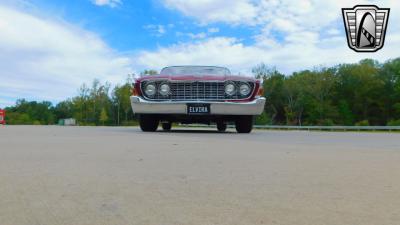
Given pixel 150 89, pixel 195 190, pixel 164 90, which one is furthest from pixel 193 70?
pixel 195 190

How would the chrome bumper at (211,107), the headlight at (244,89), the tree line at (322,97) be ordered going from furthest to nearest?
the tree line at (322,97) < the headlight at (244,89) < the chrome bumper at (211,107)

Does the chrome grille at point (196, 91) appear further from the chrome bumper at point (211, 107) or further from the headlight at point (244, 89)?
the chrome bumper at point (211, 107)

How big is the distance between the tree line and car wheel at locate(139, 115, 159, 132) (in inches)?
1693

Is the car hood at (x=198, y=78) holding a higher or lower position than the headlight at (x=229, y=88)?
higher

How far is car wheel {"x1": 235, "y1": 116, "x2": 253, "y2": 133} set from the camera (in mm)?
8573

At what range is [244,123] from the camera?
863 cm

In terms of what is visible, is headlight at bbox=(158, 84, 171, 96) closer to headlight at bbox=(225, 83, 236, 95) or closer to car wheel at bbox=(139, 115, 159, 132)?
car wheel at bbox=(139, 115, 159, 132)

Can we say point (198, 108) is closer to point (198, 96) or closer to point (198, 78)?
point (198, 96)

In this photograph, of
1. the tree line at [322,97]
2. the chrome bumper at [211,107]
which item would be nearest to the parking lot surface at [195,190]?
the chrome bumper at [211,107]

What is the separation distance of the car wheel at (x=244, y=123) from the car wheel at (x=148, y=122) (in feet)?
5.97

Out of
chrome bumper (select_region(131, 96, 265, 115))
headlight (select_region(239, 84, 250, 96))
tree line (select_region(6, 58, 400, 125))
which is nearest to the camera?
chrome bumper (select_region(131, 96, 265, 115))

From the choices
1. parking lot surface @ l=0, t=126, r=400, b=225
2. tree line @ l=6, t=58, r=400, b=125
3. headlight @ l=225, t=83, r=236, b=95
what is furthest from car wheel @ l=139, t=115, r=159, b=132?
tree line @ l=6, t=58, r=400, b=125

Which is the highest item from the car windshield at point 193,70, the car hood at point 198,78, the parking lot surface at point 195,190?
the car windshield at point 193,70

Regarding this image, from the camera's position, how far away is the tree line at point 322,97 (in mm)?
54438
